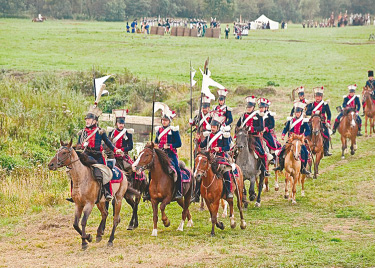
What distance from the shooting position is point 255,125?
1916 centimetres

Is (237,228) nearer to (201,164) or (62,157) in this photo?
(201,164)

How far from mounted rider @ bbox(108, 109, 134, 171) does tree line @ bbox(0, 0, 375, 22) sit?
74.4 m

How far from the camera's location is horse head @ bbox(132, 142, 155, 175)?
14.6 metres

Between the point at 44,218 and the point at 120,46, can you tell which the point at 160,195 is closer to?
the point at 44,218

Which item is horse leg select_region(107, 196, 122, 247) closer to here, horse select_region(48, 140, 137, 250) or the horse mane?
horse select_region(48, 140, 137, 250)

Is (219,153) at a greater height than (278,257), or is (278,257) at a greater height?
(219,153)

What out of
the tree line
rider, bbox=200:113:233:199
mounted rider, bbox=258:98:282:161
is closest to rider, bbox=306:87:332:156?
mounted rider, bbox=258:98:282:161

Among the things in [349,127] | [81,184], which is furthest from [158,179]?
[349,127]

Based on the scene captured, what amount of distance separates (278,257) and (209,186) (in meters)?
2.88

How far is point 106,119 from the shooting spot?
1340 inches

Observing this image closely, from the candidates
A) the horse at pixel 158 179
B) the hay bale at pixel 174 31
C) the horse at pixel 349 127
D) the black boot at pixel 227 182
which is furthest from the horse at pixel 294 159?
the hay bale at pixel 174 31

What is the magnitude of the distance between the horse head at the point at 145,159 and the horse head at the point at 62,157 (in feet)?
5.15

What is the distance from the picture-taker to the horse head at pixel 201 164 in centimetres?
1458

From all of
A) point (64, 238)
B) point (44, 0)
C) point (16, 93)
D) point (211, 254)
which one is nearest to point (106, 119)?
point (16, 93)
